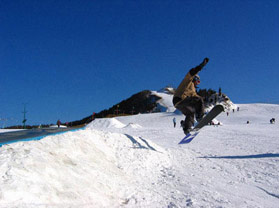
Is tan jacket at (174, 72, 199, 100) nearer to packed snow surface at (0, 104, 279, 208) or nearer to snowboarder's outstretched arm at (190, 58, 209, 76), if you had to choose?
snowboarder's outstretched arm at (190, 58, 209, 76)

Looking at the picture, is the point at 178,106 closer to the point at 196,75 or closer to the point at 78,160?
the point at 196,75

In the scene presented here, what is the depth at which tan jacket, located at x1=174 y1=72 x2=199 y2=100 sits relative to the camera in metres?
6.26

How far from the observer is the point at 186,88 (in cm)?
634

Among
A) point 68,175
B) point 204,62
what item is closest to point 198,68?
point 204,62

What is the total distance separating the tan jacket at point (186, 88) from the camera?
6.26 m

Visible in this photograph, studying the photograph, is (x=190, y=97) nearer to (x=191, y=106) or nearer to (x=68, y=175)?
(x=191, y=106)

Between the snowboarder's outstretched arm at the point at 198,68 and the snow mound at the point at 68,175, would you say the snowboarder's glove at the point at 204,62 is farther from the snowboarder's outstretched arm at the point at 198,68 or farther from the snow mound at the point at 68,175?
the snow mound at the point at 68,175

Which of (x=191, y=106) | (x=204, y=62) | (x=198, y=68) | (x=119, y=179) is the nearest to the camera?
(x=119, y=179)

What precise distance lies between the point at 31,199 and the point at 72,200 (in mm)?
550

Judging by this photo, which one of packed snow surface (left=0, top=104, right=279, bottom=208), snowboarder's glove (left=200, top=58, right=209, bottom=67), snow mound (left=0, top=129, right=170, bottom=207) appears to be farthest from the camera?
snowboarder's glove (left=200, top=58, right=209, bottom=67)

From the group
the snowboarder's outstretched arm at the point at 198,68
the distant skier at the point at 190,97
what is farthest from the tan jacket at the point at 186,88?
the snowboarder's outstretched arm at the point at 198,68

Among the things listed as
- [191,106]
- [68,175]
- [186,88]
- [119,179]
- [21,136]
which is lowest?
[119,179]

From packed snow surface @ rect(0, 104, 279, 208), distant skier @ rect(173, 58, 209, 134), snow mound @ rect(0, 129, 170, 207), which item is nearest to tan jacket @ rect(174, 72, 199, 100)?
distant skier @ rect(173, 58, 209, 134)

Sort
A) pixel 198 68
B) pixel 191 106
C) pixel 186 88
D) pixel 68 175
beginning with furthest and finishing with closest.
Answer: pixel 191 106
pixel 186 88
pixel 198 68
pixel 68 175
